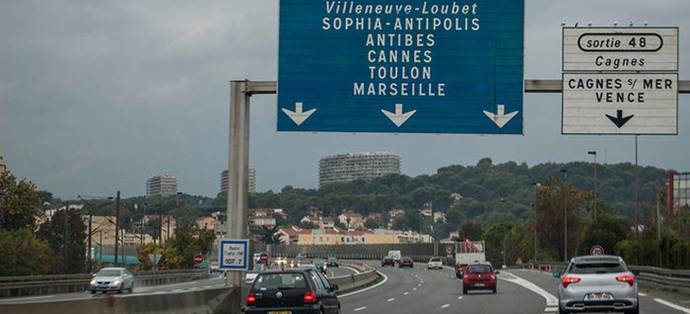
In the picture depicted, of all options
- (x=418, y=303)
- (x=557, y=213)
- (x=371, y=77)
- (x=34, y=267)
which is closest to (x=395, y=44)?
(x=371, y=77)

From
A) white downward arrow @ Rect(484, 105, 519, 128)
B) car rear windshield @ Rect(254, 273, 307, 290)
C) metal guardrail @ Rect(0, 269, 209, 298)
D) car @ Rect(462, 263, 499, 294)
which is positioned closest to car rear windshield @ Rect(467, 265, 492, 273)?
car @ Rect(462, 263, 499, 294)

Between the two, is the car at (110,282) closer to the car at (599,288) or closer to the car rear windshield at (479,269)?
the car rear windshield at (479,269)

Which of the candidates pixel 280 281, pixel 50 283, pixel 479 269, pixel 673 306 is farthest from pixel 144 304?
pixel 50 283

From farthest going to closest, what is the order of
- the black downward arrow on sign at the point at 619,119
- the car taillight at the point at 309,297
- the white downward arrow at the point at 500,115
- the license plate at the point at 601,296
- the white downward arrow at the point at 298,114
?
the white downward arrow at the point at 298,114, the white downward arrow at the point at 500,115, the black downward arrow on sign at the point at 619,119, the license plate at the point at 601,296, the car taillight at the point at 309,297

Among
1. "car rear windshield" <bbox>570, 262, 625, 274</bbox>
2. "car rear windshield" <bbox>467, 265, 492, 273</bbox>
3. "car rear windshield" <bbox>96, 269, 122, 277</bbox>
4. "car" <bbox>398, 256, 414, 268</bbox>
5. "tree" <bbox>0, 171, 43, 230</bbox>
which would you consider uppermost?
"tree" <bbox>0, 171, 43, 230</bbox>

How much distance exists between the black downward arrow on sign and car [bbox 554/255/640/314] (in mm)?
3225

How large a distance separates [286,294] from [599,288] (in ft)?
23.8

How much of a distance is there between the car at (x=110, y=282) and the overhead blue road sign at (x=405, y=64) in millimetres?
31239

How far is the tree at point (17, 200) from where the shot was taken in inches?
3477

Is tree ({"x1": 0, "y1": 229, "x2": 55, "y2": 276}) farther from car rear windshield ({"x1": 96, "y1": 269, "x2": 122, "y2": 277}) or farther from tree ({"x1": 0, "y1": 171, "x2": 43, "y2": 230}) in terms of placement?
car rear windshield ({"x1": 96, "y1": 269, "x2": 122, "y2": 277})

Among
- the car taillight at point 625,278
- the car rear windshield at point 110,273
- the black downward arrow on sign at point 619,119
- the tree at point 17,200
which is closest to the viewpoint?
the car taillight at point 625,278

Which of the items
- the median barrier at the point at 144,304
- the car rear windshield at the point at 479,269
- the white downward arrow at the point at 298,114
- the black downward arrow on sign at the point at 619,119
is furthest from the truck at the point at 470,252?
the white downward arrow at the point at 298,114

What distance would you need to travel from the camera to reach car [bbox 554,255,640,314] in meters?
26.7

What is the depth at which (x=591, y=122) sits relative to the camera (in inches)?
1099
